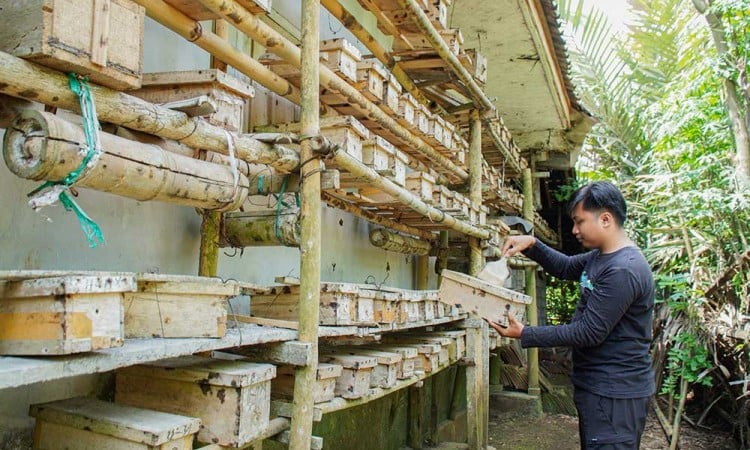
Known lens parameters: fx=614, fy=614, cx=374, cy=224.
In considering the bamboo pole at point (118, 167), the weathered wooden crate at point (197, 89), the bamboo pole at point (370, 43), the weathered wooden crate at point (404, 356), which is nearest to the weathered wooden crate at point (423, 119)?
the bamboo pole at point (370, 43)

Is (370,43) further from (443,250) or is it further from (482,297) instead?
(443,250)

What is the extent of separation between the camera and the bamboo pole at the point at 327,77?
271 cm

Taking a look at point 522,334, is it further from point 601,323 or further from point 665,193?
point 665,193

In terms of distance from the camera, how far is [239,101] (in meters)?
2.86

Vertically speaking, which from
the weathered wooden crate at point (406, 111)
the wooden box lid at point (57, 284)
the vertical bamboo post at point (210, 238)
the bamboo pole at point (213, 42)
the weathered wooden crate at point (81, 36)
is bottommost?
the wooden box lid at point (57, 284)

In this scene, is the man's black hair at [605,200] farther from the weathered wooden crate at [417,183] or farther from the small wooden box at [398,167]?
the weathered wooden crate at [417,183]

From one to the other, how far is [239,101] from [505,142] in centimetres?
611

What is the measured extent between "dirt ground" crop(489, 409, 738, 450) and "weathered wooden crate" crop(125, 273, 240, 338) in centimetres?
622

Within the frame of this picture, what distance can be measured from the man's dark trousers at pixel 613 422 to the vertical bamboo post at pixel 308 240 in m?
1.52

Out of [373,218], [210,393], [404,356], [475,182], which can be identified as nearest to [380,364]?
[404,356]

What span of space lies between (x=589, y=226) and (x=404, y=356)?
158cm

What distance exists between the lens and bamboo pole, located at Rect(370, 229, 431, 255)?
19.2 ft

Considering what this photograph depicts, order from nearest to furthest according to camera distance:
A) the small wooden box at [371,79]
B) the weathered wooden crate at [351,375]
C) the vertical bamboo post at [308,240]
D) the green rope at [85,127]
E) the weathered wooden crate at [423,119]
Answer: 1. the green rope at [85,127]
2. the vertical bamboo post at [308,240]
3. the weathered wooden crate at [351,375]
4. the small wooden box at [371,79]
5. the weathered wooden crate at [423,119]

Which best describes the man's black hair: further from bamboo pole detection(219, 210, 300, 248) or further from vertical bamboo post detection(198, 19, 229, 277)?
vertical bamboo post detection(198, 19, 229, 277)
